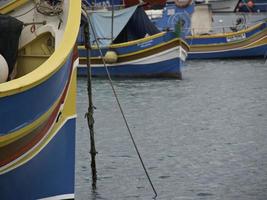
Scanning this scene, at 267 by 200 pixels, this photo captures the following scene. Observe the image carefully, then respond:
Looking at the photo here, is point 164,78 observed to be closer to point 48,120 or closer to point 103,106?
point 103,106

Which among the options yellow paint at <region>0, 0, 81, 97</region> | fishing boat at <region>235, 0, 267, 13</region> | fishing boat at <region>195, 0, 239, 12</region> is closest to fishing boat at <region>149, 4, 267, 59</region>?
yellow paint at <region>0, 0, 81, 97</region>

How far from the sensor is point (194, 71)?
3359 centimetres

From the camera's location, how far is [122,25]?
→ 30438 mm

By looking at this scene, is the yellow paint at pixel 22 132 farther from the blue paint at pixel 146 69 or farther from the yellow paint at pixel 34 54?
the blue paint at pixel 146 69

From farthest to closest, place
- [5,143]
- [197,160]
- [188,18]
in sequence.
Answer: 1. [188,18]
2. [197,160]
3. [5,143]

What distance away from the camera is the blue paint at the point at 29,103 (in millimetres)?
7336

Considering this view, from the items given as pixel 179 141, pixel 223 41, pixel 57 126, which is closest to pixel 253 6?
pixel 223 41

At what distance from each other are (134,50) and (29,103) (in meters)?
21.9

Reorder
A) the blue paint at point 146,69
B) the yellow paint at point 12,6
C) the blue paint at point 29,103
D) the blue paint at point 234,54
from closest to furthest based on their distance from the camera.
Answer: the blue paint at point 29,103, the yellow paint at point 12,6, the blue paint at point 146,69, the blue paint at point 234,54

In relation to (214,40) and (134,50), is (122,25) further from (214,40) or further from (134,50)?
(214,40)

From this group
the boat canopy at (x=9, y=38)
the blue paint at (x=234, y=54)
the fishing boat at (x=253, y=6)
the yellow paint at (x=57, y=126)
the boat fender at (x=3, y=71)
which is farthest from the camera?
the fishing boat at (x=253, y=6)

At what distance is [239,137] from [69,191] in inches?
303

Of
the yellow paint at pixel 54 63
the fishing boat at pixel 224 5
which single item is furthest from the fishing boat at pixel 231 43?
the fishing boat at pixel 224 5

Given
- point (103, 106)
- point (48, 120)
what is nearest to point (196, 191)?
point (48, 120)
